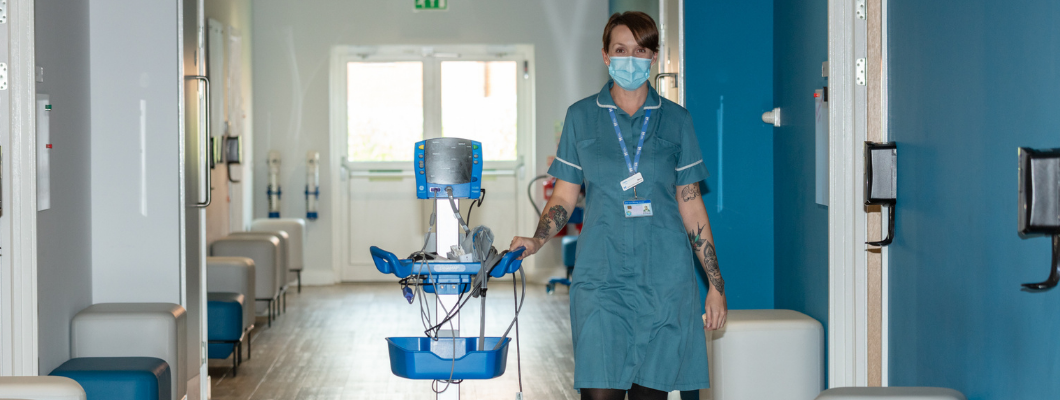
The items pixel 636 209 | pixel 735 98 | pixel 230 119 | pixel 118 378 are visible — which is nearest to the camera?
pixel 636 209

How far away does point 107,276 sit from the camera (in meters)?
3.70

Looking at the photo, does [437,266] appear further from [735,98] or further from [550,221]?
[735,98]

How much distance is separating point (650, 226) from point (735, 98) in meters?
1.64

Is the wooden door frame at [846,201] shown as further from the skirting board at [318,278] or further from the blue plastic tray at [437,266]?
the skirting board at [318,278]

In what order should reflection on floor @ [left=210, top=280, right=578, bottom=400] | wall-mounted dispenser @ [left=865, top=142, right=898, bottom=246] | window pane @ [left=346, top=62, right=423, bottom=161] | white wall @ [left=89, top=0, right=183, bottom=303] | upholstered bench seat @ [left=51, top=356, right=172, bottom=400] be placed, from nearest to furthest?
1. wall-mounted dispenser @ [left=865, top=142, right=898, bottom=246]
2. upholstered bench seat @ [left=51, top=356, right=172, bottom=400]
3. white wall @ [left=89, top=0, right=183, bottom=303]
4. reflection on floor @ [left=210, top=280, right=578, bottom=400]
5. window pane @ [left=346, top=62, right=423, bottom=161]

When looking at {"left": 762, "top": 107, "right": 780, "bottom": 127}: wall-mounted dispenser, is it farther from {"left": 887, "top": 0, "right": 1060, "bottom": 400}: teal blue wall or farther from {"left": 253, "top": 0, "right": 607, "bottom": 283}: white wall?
{"left": 253, "top": 0, "right": 607, "bottom": 283}: white wall

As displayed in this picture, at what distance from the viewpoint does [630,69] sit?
2.36 meters

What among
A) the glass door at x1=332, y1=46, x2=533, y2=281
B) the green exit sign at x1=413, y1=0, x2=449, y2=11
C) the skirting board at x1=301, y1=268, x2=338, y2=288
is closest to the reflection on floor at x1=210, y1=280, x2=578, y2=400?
the skirting board at x1=301, y1=268, x2=338, y2=288

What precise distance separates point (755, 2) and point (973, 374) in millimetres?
2069

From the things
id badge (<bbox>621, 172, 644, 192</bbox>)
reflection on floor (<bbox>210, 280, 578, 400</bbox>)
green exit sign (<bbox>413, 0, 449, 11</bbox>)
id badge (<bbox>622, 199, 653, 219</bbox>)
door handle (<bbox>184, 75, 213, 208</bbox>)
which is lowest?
reflection on floor (<bbox>210, 280, 578, 400</bbox>)

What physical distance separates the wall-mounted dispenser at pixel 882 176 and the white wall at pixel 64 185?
2.56 metres

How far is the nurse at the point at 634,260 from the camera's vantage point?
233cm

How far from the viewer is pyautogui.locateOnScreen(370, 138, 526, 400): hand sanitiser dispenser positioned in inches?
95.3

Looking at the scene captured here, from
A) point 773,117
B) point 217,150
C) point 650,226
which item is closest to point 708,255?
point 650,226
